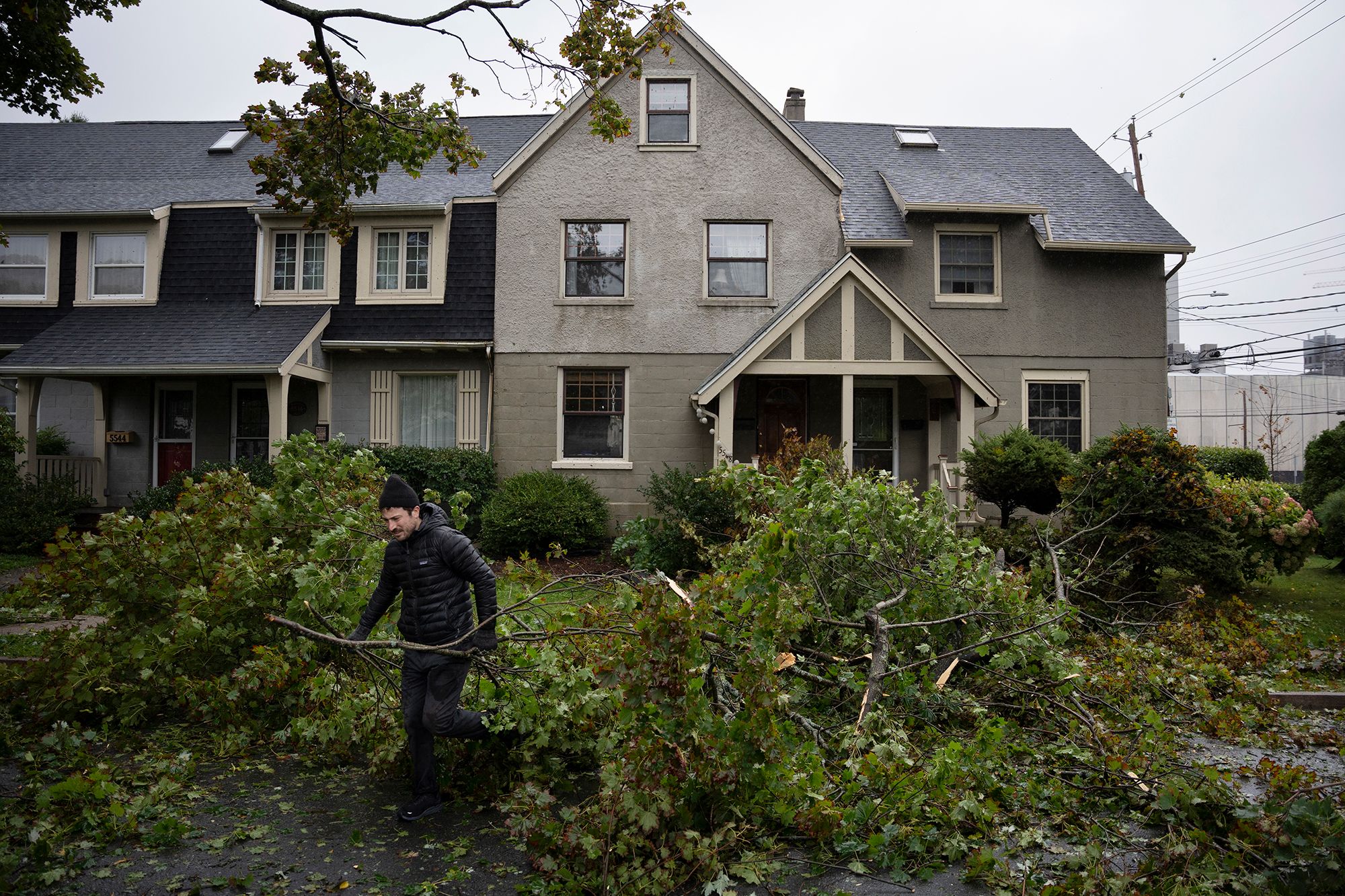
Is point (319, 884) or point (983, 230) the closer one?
point (319, 884)

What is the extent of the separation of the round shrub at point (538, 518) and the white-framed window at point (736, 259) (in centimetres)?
437

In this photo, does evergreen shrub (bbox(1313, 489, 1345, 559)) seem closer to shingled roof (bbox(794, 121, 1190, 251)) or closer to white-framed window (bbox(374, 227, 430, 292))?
shingled roof (bbox(794, 121, 1190, 251))

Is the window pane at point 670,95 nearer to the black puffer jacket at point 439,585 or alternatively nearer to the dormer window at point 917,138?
the dormer window at point 917,138

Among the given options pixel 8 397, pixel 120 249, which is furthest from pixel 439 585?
pixel 8 397

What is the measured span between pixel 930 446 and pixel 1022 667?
9.72 metres

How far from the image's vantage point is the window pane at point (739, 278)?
50.8ft

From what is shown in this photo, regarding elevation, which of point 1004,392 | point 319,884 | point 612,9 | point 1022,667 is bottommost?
point 319,884

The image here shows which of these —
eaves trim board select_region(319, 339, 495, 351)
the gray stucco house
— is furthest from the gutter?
eaves trim board select_region(319, 339, 495, 351)

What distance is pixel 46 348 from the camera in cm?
1502

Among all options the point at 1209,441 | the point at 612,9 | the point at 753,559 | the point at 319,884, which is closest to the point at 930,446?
the point at 612,9

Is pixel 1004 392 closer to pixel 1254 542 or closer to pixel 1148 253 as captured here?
pixel 1148 253

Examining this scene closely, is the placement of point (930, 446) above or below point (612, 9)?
below

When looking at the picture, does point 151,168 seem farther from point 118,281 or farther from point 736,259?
point 736,259

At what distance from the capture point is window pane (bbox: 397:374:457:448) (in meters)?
16.1
